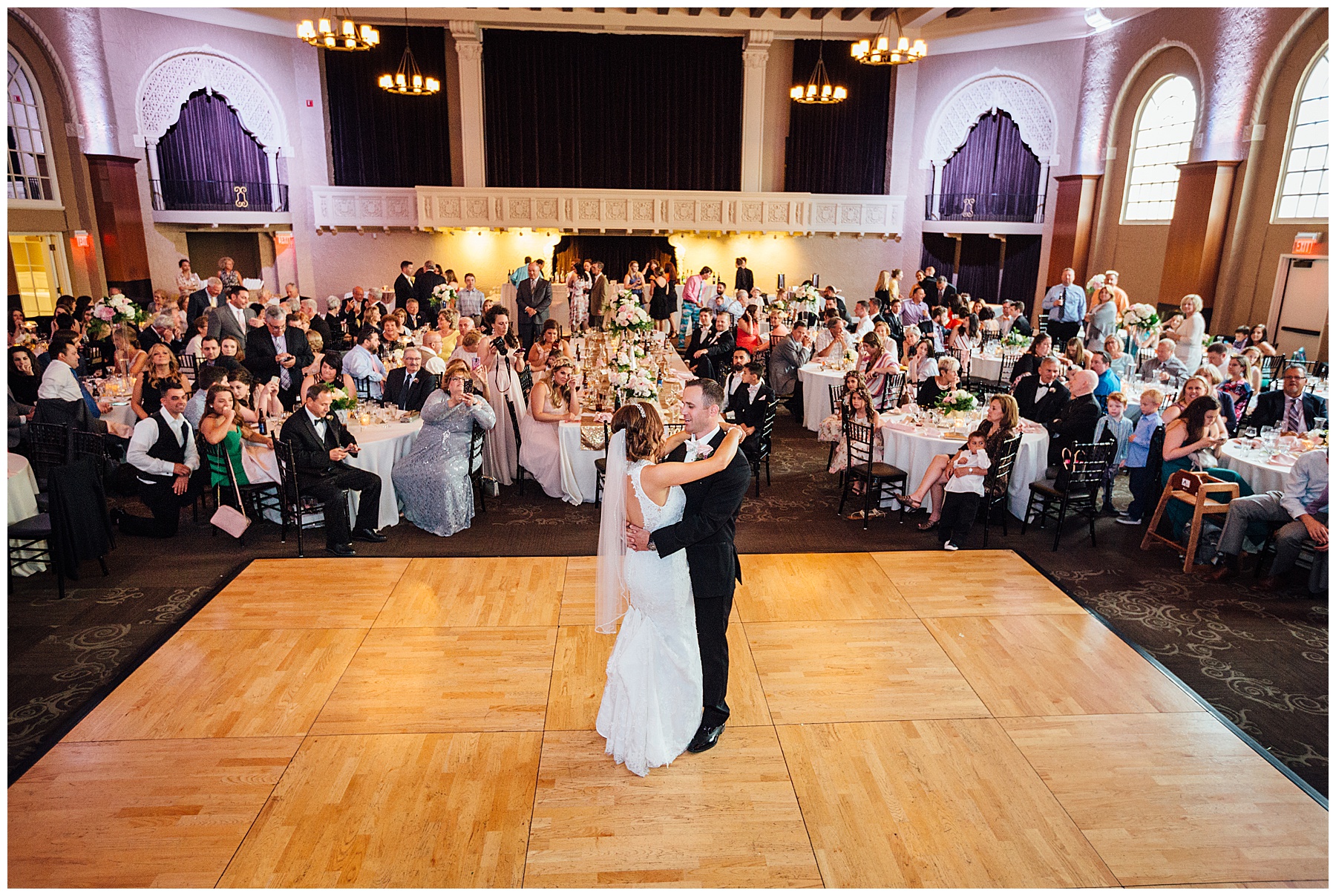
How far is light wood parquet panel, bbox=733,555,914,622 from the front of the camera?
4949 mm

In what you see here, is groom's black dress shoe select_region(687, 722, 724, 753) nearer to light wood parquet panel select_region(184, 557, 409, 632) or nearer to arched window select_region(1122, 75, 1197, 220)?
light wood parquet panel select_region(184, 557, 409, 632)

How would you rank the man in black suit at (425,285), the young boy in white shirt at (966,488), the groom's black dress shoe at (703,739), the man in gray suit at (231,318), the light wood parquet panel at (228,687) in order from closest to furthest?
1. the groom's black dress shoe at (703,739)
2. the light wood parquet panel at (228,687)
3. the young boy in white shirt at (966,488)
4. the man in gray suit at (231,318)
5. the man in black suit at (425,285)

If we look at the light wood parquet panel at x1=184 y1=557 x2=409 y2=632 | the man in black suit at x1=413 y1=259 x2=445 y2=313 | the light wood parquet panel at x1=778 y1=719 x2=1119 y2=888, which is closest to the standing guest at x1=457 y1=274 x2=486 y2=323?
the man in black suit at x1=413 y1=259 x2=445 y2=313

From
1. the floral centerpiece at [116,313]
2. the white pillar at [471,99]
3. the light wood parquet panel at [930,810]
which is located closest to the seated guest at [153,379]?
the floral centerpiece at [116,313]

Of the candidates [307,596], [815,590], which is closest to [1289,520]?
[815,590]

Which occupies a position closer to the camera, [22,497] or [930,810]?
[930,810]

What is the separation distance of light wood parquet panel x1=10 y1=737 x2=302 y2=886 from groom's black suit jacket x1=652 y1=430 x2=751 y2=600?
6.52ft

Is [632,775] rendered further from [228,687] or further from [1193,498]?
[1193,498]

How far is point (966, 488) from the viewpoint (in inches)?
235

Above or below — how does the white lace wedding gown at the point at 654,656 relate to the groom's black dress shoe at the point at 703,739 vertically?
above

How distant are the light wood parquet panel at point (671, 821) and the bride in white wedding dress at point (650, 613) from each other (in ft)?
0.45

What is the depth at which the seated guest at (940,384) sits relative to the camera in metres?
7.45

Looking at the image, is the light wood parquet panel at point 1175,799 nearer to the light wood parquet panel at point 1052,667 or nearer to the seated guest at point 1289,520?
the light wood parquet panel at point 1052,667

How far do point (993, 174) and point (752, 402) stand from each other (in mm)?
14046
